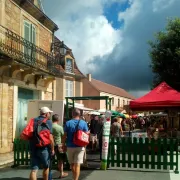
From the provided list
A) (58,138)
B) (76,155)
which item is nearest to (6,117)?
(58,138)

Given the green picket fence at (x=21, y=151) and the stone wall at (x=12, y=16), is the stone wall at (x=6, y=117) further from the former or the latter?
the green picket fence at (x=21, y=151)

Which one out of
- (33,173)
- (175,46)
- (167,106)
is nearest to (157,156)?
(167,106)

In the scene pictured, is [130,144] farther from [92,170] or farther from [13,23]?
[13,23]

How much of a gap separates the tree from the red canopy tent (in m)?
5.97

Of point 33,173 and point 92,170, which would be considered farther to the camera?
point 92,170

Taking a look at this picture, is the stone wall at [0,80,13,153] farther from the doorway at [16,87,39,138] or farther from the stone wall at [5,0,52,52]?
the stone wall at [5,0,52,52]

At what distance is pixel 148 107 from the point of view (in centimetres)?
1220

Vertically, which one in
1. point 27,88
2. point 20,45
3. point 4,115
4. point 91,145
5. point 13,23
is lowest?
point 91,145

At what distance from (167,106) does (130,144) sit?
2840mm

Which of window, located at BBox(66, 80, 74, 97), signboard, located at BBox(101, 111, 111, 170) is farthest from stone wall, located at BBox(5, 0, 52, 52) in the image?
window, located at BBox(66, 80, 74, 97)

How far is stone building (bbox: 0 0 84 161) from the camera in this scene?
13.4 meters

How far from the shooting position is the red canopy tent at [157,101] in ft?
39.0

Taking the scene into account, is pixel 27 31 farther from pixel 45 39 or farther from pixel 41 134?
pixel 41 134

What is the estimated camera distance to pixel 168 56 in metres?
Result: 18.5
